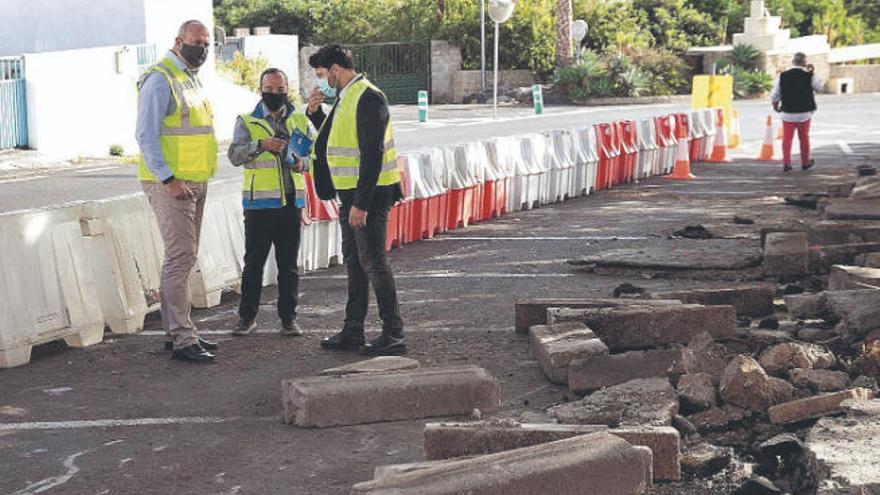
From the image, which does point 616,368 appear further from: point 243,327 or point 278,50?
point 278,50

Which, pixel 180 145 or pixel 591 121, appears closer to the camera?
pixel 180 145

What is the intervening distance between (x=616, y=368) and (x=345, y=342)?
212 centimetres

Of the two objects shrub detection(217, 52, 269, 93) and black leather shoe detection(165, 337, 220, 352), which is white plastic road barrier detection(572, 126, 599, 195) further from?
shrub detection(217, 52, 269, 93)

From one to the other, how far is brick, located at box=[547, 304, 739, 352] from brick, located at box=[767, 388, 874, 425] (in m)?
1.79

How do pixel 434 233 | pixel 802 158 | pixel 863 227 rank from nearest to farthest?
1. pixel 863 227
2. pixel 434 233
3. pixel 802 158

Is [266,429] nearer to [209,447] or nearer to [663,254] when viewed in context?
[209,447]

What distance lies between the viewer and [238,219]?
1224cm

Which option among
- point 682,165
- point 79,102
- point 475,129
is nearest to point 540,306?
point 682,165

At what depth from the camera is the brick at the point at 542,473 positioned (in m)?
5.76

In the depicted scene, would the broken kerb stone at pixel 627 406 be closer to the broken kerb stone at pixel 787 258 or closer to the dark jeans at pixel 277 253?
the dark jeans at pixel 277 253

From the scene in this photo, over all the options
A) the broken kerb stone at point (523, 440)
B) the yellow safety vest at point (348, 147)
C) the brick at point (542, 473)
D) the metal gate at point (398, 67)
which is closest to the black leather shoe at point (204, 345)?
the yellow safety vest at point (348, 147)

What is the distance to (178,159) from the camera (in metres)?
9.30

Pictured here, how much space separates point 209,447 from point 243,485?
70 cm

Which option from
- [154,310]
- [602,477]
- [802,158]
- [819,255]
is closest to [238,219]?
[154,310]
